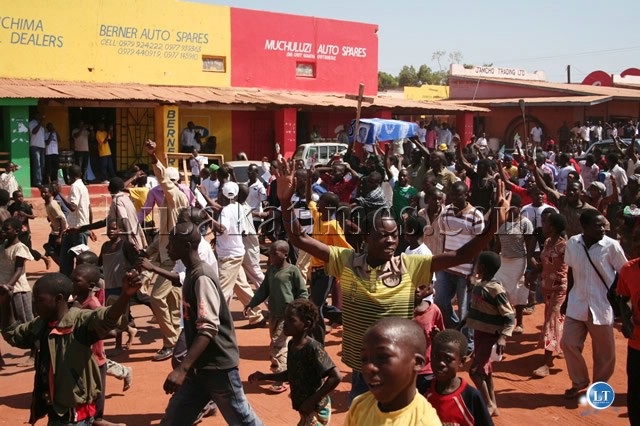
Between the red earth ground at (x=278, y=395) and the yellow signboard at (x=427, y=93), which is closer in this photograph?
the red earth ground at (x=278, y=395)

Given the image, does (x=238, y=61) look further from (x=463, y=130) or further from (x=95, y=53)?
(x=463, y=130)

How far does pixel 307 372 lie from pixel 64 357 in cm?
151

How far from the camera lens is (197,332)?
468 cm

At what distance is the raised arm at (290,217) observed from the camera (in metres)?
Result: 4.27

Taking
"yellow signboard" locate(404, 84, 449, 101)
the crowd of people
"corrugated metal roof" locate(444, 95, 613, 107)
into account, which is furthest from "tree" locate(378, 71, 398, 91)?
the crowd of people

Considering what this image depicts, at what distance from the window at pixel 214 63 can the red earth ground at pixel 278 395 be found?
1728cm

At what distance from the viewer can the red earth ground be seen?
21.0ft

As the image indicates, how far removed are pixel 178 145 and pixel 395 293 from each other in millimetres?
19233

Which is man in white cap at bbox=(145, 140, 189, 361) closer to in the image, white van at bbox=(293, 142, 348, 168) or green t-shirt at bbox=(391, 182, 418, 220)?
green t-shirt at bbox=(391, 182, 418, 220)

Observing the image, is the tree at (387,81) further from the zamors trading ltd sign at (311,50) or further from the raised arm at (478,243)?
the raised arm at (478,243)

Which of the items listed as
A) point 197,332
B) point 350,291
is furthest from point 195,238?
point 350,291

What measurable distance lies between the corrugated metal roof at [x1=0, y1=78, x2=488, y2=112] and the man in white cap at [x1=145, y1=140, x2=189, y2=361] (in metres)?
11.2

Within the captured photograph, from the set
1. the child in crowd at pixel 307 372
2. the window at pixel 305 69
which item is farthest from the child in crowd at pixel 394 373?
the window at pixel 305 69

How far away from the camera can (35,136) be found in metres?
19.4
